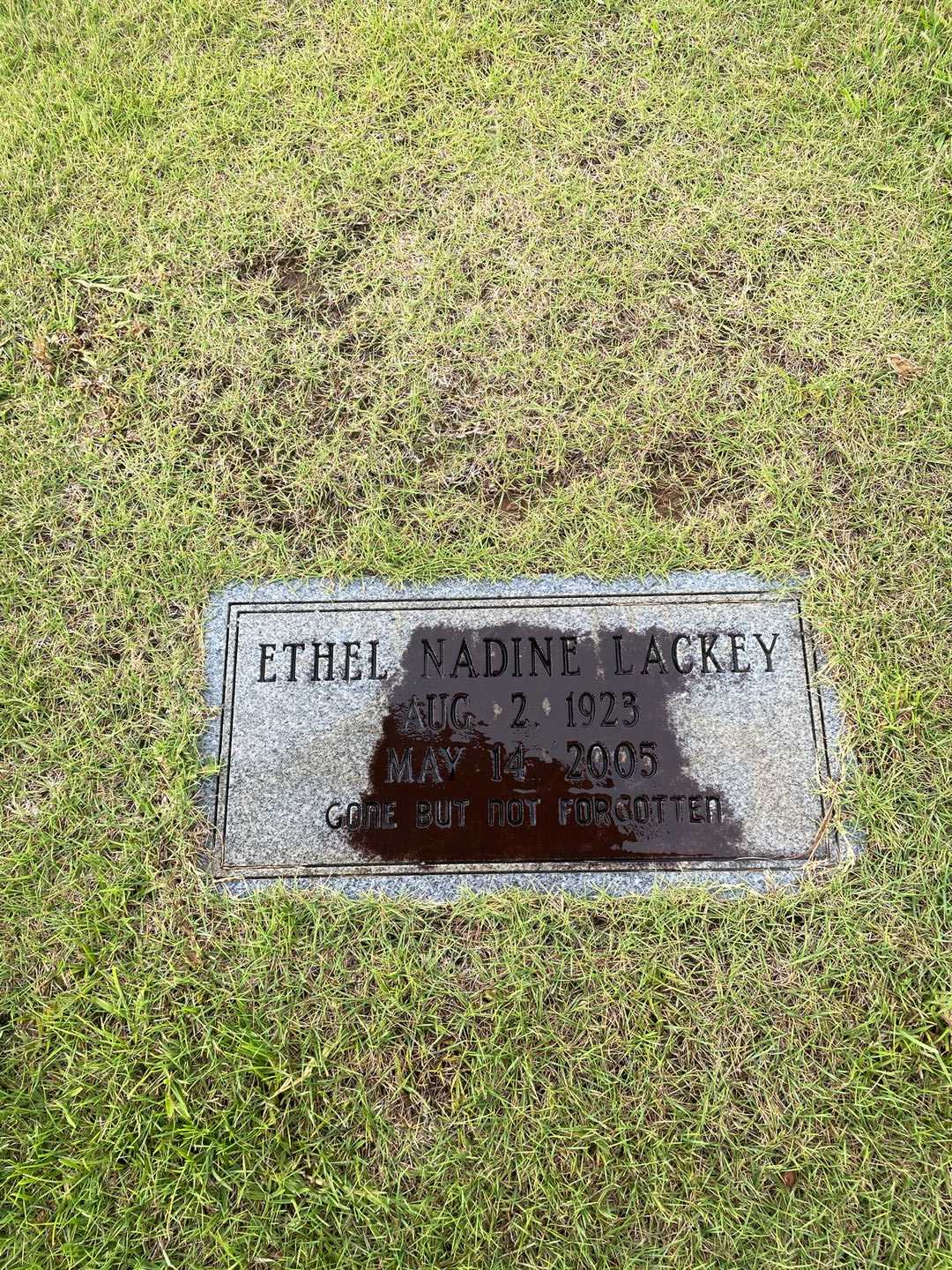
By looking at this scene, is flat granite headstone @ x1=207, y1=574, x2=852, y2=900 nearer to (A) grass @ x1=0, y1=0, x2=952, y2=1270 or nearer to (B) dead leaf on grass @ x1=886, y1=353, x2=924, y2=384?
(A) grass @ x1=0, y1=0, x2=952, y2=1270

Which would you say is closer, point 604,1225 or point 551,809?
point 604,1225

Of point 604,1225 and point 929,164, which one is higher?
point 929,164

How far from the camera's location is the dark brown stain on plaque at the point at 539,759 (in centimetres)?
212

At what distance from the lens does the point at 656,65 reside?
273cm

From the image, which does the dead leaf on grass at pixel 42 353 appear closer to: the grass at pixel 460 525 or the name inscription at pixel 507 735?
the grass at pixel 460 525

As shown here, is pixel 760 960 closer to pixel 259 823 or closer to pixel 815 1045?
pixel 815 1045

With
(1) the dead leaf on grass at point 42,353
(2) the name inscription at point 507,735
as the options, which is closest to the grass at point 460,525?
(1) the dead leaf on grass at point 42,353

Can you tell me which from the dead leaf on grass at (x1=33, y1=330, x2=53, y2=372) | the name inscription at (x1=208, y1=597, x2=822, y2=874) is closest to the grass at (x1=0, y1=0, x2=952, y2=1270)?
the dead leaf on grass at (x1=33, y1=330, x2=53, y2=372)

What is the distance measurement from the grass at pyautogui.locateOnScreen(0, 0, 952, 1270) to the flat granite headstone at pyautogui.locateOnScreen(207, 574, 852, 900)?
97mm

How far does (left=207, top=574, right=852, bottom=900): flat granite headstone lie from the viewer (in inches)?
83.4

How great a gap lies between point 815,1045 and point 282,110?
3.32 metres

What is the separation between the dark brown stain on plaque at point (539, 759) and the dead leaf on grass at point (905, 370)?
1126 mm

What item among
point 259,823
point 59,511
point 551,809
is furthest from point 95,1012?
point 59,511

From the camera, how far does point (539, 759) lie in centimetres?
216
